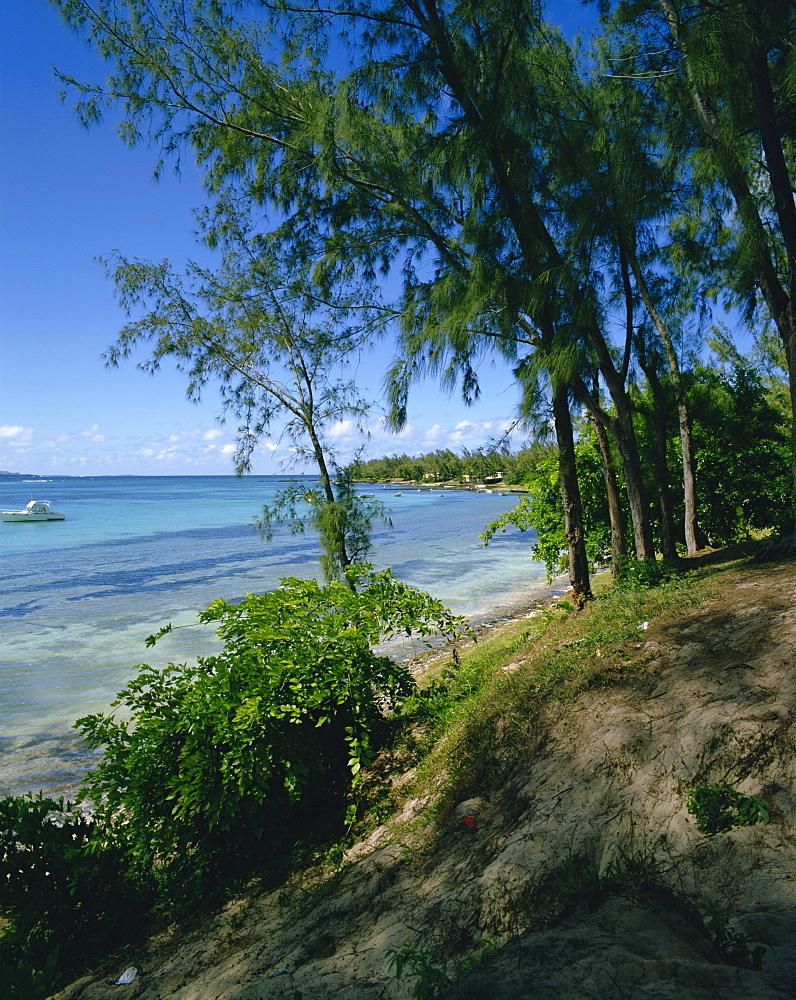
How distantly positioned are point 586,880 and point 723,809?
0.82 m

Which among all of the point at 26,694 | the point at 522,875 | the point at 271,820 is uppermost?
the point at 522,875

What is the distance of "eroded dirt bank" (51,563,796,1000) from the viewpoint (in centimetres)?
229

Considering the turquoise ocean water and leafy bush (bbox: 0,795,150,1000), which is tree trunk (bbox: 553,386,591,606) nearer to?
the turquoise ocean water

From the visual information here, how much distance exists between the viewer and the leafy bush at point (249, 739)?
418cm

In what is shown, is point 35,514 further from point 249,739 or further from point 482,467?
point 249,739

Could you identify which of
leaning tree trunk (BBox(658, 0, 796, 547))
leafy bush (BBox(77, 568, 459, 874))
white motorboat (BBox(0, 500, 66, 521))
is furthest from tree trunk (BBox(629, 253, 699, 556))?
white motorboat (BBox(0, 500, 66, 521))

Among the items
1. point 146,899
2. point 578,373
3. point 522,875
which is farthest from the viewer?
point 578,373

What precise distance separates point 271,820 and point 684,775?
2838mm

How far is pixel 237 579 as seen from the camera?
937 inches

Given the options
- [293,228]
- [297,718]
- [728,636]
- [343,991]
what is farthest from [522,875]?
[293,228]

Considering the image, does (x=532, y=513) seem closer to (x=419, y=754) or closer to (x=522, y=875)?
(x=419, y=754)

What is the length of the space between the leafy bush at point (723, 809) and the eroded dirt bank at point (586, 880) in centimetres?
5

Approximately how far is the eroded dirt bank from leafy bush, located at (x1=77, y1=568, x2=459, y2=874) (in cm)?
55

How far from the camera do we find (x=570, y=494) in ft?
26.8
